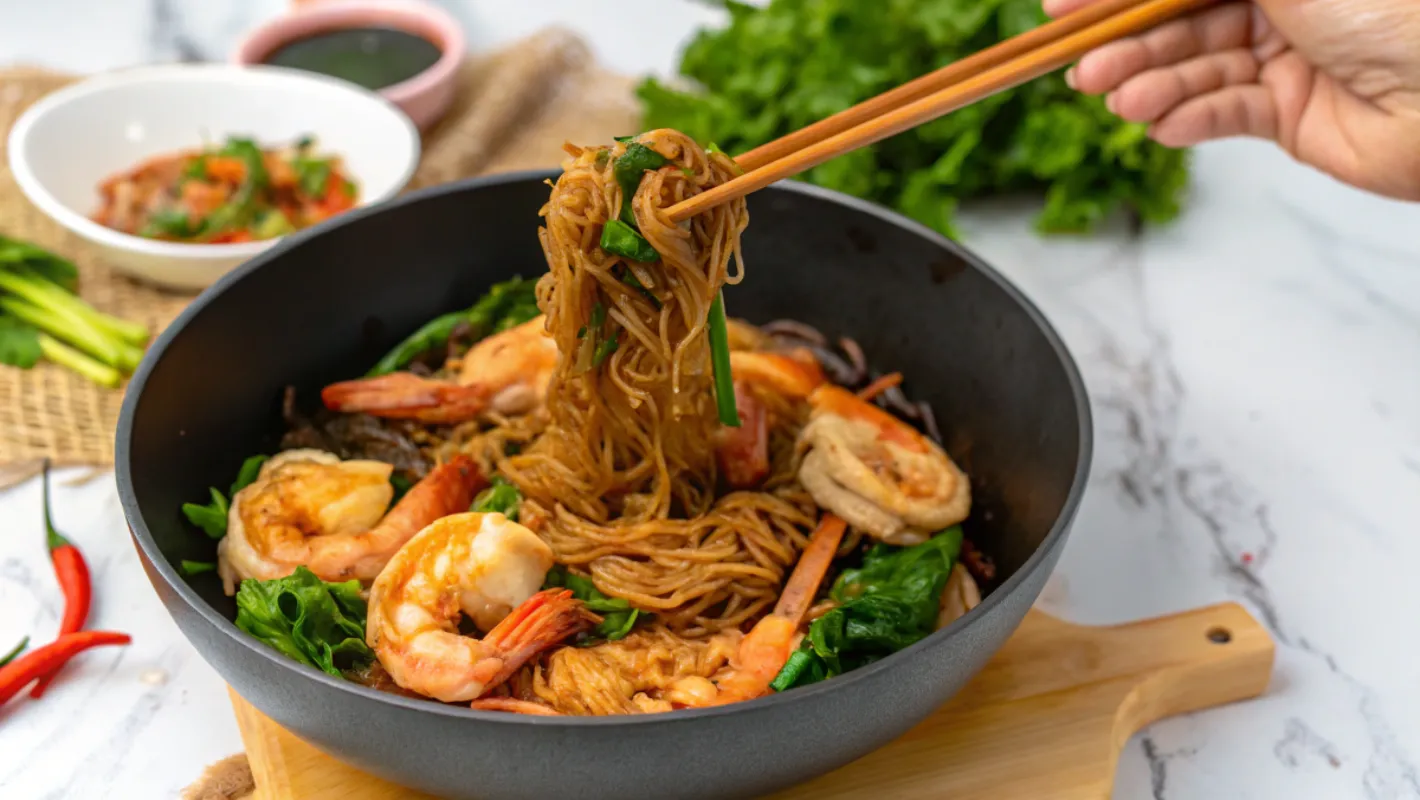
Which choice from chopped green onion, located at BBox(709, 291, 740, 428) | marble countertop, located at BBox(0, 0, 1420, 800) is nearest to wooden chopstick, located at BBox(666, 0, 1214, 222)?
chopped green onion, located at BBox(709, 291, 740, 428)

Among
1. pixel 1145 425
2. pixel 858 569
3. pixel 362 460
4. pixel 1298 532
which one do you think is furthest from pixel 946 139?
pixel 362 460

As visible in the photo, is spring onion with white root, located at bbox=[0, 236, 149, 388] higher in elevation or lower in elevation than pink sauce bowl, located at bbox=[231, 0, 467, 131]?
lower

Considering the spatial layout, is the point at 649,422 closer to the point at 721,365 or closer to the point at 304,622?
the point at 721,365

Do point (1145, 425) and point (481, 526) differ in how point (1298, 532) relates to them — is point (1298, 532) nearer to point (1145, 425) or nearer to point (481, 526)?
point (1145, 425)

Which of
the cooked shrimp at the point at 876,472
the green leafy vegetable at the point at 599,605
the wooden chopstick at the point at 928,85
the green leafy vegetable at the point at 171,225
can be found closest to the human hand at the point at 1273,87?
the wooden chopstick at the point at 928,85

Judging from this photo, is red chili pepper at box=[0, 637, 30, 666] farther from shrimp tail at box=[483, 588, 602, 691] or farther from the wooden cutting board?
shrimp tail at box=[483, 588, 602, 691]
